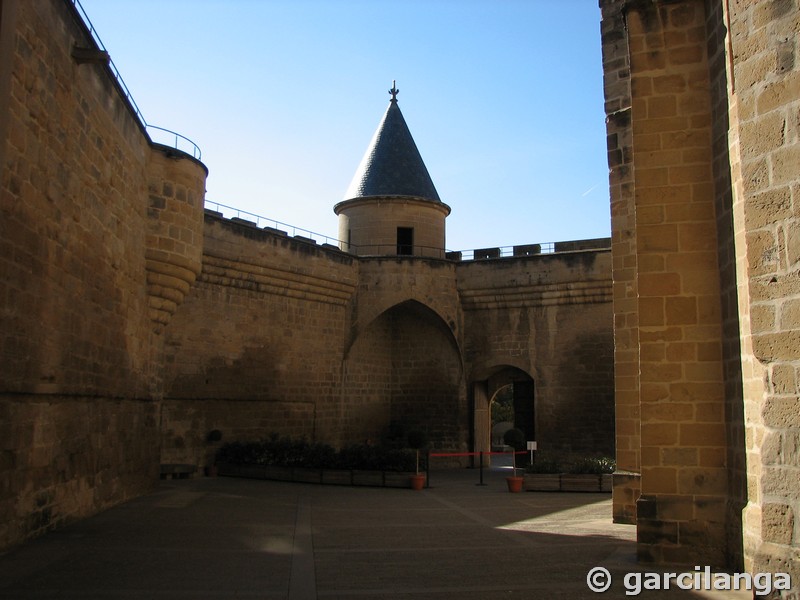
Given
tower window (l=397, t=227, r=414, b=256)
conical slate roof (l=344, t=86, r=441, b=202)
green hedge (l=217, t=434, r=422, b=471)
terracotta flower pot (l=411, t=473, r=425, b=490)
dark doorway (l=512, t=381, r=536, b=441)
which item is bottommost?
terracotta flower pot (l=411, t=473, r=425, b=490)

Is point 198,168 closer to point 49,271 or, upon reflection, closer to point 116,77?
point 116,77

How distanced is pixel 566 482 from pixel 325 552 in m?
7.38

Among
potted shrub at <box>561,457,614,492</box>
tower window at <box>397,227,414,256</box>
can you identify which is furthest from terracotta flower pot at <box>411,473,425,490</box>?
tower window at <box>397,227,414,256</box>

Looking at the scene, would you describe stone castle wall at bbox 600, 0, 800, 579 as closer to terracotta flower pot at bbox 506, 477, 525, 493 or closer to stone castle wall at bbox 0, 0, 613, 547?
stone castle wall at bbox 0, 0, 613, 547

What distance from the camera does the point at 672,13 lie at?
6.79 metres

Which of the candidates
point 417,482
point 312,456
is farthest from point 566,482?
point 312,456

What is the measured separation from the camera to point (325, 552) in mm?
7070

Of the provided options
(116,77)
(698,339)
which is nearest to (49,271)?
(116,77)

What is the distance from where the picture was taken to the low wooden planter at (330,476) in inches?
562

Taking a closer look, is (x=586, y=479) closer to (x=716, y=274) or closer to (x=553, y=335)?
(x=553, y=335)

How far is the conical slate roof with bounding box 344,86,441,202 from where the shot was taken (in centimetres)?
2333

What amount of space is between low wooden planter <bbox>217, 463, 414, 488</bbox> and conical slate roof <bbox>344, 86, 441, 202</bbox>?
10334 millimetres

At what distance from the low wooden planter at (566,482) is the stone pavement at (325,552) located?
65.9 inches

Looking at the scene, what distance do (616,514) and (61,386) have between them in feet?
21.3
